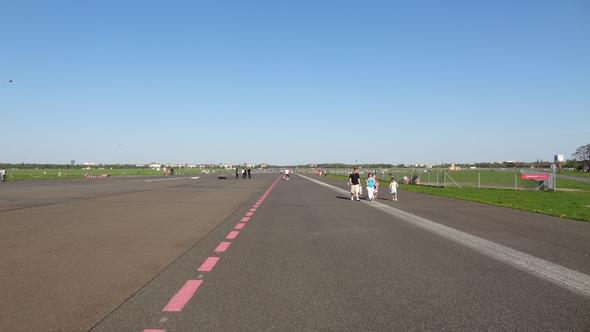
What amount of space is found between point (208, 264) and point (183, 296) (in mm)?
1911

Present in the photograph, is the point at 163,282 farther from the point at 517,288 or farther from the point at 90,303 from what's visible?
the point at 517,288

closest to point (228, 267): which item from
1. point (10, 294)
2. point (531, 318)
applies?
point (10, 294)

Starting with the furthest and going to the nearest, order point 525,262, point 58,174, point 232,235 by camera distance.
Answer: point 58,174 → point 232,235 → point 525,262

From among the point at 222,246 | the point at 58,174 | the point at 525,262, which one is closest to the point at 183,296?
the point at 222,246

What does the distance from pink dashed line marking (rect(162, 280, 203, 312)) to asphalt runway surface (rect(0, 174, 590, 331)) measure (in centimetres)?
1

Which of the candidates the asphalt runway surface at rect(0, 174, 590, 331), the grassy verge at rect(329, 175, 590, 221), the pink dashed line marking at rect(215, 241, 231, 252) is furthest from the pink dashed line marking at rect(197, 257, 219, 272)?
the grassy verge at rect(329, 175, 590, 221)

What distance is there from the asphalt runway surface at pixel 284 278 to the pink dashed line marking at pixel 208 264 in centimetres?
2

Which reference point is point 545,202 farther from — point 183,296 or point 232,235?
point 183,296

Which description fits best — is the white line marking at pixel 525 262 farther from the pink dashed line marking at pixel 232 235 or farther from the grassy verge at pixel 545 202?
the grassy verge at pixel 545 202

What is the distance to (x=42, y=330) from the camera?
13.8 feet

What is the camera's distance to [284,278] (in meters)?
6.33

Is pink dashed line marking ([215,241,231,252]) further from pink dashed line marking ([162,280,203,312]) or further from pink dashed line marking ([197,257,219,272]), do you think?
pink dashed line marking ([162,280,203,312])

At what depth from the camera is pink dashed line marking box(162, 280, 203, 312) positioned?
16.3 ft

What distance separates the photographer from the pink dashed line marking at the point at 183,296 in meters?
4.96
